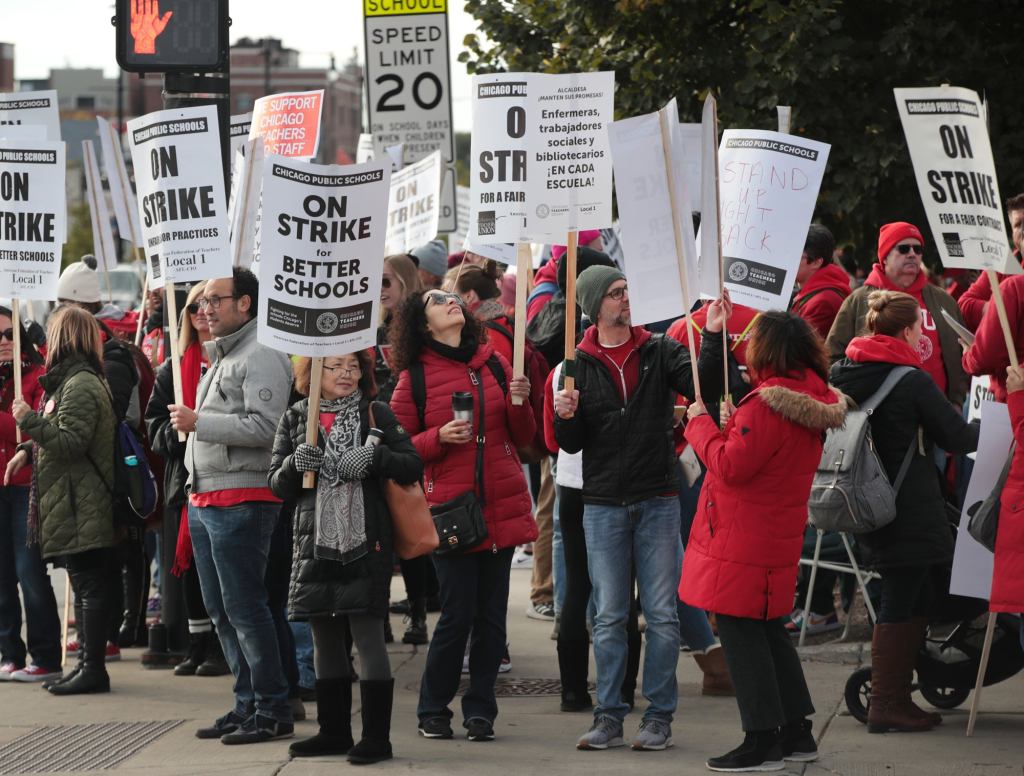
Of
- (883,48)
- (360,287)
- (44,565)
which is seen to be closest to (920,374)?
(360,287)

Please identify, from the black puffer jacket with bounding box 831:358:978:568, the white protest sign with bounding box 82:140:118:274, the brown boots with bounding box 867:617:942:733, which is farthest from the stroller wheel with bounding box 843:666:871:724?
the white protest sign with bounding box 82:140:118:274

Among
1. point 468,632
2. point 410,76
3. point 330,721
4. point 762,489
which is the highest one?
point 410,76

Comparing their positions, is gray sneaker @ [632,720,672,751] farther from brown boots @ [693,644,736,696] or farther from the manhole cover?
the manhole cover

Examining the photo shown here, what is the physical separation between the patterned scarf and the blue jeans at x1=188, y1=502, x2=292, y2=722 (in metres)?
0.66

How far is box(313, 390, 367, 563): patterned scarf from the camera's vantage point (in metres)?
6.77

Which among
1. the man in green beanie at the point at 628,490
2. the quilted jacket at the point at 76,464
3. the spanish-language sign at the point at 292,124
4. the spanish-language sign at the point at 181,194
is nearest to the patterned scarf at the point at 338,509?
the man in green beanie at the point at 628,490

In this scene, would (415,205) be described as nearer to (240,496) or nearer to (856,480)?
(240,496)

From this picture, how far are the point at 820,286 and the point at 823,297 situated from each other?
0.26 ft

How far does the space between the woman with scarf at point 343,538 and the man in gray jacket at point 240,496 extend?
0.39m

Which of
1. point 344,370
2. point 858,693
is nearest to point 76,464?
point 344,370

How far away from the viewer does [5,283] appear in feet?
29.0

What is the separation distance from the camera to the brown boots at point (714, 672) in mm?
8242

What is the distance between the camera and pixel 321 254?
7.05m

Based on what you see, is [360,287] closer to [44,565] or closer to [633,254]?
[633,254]
